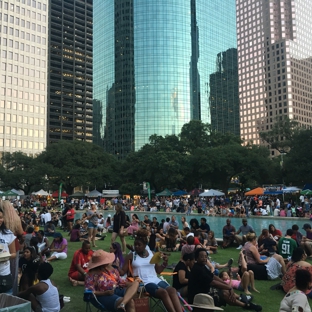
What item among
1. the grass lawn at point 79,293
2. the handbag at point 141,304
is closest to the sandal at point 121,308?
the handbag at point 141,304

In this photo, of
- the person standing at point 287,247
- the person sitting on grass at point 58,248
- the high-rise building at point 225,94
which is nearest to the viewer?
the person standing at point 287,247

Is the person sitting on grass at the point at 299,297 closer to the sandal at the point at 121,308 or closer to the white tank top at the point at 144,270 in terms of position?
the sandal at the point at 121,308

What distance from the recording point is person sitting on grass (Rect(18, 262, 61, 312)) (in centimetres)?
582

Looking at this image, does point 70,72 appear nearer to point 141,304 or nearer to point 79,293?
point 79,293

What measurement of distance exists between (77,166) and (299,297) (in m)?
69.7

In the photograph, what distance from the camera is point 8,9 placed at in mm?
108750

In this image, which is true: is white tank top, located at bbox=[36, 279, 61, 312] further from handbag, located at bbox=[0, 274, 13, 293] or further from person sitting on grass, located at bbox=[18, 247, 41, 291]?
person sitting on grass, located at bbox=[18, 247, 41, 291]

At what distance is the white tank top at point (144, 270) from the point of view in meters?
6.55

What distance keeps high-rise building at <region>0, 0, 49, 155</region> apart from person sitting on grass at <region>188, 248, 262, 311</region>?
10743cm

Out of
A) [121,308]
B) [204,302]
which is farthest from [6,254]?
[204,302]

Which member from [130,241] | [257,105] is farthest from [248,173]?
[257,105]

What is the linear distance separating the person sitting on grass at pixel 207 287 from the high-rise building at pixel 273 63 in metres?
157

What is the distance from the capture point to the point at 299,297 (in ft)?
14.2

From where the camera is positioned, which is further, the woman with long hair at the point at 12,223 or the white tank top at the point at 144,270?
the white tank top at the point at 144,270
